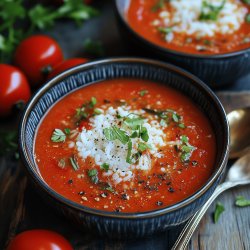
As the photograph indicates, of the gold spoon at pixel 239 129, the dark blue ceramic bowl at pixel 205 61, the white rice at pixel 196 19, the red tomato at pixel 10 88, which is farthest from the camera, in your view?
the white rice at pixel 196 19

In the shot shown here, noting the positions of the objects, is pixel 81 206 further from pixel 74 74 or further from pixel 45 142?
pixel 74 74

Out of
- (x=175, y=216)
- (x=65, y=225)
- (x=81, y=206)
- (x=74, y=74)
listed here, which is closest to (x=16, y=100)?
(x=74, y=74)

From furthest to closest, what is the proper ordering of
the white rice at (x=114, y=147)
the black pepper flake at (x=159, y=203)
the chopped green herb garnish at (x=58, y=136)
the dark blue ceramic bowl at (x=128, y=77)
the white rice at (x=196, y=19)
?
the white rice at (x=196, y=19) < the chopped green herb garnish at (x=58, y=136) < the white rice at (x=114, y=147) < the black pepper flake at (x=159, y=203) < the dark blue ceramic bowl at (x=128, y=77)

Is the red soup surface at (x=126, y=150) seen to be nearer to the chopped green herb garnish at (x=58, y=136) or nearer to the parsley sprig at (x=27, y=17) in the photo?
the chopped green herb garnish at (x=58, y=136)

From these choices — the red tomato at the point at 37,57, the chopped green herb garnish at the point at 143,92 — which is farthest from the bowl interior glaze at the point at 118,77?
the red tomato at the point at 37,57

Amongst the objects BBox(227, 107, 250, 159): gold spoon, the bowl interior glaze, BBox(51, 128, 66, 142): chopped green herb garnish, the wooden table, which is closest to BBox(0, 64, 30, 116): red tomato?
the wooden table

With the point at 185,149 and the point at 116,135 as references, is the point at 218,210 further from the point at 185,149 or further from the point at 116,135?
the point at 116,135

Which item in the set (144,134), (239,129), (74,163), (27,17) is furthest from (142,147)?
(27,17)
